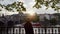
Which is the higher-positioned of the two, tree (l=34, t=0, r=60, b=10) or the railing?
tree (l=34, t=0, r=60, b=10)

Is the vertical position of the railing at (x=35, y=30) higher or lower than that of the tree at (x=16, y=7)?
lower

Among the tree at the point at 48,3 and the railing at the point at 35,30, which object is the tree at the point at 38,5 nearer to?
the tree at the point at 48,3

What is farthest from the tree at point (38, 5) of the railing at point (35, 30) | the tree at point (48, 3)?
the railing at point (35, 30)

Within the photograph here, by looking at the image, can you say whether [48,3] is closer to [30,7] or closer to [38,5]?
[38,5]

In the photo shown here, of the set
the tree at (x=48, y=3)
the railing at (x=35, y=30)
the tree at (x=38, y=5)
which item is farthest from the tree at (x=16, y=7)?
the railing at (x=35, y=30)

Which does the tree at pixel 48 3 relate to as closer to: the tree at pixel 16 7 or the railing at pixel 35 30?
the tree at pixel 16 7

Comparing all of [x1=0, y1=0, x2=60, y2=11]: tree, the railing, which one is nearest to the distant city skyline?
[x1=0, y1=0, x2=60, y2=11]: tree

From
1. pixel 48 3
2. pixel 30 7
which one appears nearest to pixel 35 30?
pixel 30 7

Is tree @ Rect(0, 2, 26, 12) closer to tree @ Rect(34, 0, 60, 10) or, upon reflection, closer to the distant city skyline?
the distant city skyline

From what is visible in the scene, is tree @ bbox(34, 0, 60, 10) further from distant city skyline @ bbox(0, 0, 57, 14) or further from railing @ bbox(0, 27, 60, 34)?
railing @ bbox(0, 27, 60, 34)

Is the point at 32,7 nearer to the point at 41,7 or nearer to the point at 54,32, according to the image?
the point at 41,7

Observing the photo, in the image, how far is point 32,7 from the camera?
4473mm

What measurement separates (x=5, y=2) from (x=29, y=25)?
722mm

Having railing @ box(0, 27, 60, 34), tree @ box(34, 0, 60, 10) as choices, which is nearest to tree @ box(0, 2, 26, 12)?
tree @ box(34, 0, 60, 10)
